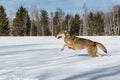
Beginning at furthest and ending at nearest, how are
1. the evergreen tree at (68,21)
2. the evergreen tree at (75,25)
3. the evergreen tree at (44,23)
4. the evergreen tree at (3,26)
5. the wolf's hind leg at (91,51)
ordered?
the evergreen tree at (68,21)
the evergreen tree at (75,25)
the evergreen tree at (44,23)
the evergreen tree at (3,26)
the wolf's hind leg at (91,51)

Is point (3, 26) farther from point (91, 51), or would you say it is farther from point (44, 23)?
point (91, 51)

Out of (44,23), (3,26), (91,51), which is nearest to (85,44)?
(91,51)

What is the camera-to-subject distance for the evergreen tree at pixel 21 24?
247 ft

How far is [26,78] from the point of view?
7496mm

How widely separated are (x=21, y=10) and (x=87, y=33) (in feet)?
58.0

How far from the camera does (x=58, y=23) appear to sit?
8981cm

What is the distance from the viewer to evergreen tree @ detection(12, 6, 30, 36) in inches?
2968

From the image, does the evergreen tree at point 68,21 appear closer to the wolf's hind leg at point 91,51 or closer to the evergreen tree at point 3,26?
the evergreen tree at point 3,26

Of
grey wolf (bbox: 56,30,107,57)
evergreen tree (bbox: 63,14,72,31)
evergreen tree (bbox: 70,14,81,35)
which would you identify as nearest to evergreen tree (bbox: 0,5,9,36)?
evergreen tree (bbox: 63,14,72,31)

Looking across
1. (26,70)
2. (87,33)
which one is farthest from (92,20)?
(26,70)

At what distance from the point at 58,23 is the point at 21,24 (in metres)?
15.9

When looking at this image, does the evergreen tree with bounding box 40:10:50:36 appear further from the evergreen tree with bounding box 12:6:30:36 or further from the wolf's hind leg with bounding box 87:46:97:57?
the wolf's hind leg with bounding box 87:46:97:57

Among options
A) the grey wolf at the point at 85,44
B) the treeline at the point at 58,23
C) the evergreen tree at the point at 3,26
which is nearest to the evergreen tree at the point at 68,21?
the treeline at the point at 58,23

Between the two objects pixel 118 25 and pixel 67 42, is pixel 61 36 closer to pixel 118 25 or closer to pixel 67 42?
pixel 67 42
